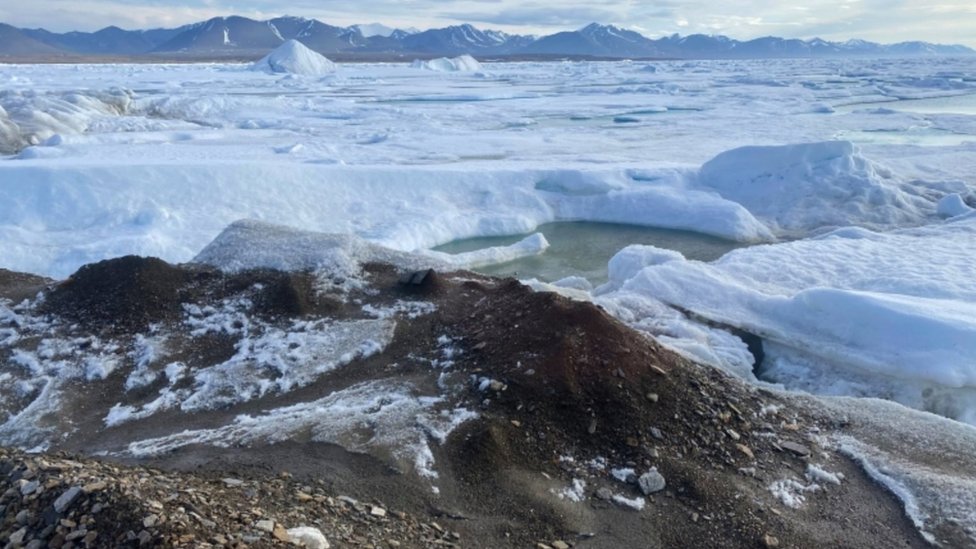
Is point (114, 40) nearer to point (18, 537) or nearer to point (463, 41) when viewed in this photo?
point (463, 41)

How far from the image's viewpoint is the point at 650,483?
444cm

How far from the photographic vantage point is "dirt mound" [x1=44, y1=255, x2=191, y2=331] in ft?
21.6

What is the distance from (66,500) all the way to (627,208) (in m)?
11.4

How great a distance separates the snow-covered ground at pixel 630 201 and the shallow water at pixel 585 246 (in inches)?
11.0

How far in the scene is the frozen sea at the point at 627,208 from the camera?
7230 mm

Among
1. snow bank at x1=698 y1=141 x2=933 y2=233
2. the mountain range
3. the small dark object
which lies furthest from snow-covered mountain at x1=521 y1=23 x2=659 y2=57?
the small dark object

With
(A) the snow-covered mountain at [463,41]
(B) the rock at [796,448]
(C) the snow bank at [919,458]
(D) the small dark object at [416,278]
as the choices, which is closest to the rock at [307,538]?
(B) the rock at [796,448]

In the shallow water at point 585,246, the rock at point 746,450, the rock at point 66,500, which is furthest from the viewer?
the shallow water at point 585,246

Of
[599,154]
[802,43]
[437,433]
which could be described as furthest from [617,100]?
[802,43]

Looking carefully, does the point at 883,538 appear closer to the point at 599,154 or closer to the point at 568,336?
the point at 568,336

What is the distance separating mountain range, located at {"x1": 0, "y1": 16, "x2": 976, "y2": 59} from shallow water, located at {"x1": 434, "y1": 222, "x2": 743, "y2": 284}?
13045 centimetres

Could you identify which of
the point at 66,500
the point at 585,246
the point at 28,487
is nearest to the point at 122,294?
the point at 28,487

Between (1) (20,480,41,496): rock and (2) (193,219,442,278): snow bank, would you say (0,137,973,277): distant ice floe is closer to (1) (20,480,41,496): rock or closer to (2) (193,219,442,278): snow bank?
(2) (193,219,442,278): snow bank

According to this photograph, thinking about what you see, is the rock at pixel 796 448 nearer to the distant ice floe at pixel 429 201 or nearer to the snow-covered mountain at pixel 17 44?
the distant ice floe at pixel 429 201
